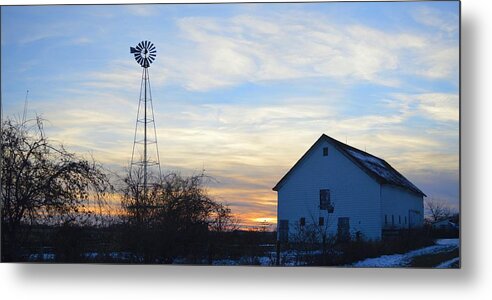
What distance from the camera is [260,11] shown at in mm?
6293

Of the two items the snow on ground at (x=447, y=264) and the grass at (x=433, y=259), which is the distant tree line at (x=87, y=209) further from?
the snow on ground at (x=447, y=264)

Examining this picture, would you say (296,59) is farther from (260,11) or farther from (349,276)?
(349,276)

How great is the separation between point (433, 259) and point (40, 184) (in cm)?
291

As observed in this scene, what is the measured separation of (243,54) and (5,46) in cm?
176

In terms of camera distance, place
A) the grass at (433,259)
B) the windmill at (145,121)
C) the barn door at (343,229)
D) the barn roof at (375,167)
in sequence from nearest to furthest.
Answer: the grass at (433,259) → the barn roof at (375,167) → the barn door at (343,229) → the windmill at (145,121)

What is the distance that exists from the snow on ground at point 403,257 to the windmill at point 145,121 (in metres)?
1.67

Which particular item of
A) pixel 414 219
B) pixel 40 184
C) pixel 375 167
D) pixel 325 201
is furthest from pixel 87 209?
pixel 414 219

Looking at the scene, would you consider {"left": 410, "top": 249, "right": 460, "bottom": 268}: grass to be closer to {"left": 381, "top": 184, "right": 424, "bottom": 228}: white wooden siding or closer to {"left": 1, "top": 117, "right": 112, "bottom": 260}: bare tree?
{"left": 381, "top": 184, "right": 424, "bottom": 228}: white wooden siding

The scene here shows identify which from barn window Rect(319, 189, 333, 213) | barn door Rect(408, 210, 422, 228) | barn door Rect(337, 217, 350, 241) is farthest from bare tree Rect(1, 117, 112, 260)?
barn door Rect(408, 210, 422, 228)

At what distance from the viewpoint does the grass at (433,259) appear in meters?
6.03

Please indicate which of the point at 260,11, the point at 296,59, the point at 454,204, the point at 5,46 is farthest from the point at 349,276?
the point at 5,46

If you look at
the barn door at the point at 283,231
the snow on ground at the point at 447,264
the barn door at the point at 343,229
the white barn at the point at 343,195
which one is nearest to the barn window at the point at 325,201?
the white barn at the point at 343,195

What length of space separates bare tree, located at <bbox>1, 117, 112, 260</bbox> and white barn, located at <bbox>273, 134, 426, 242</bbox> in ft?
4.52

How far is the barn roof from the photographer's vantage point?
613 centimetres
